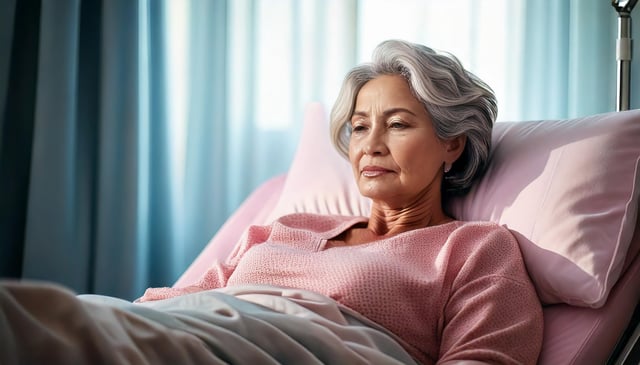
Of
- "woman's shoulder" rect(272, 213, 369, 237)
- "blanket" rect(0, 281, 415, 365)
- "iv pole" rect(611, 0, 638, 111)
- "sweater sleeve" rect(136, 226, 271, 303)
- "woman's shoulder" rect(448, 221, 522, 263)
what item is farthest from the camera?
"iv pole" rect(611, 0, 638, 111)

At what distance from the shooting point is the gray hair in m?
1.77

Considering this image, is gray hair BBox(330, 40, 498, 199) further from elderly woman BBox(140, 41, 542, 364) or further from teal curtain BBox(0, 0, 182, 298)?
teal curtain BBox(0, 0, 182, 298)

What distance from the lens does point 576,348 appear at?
4.75 feet

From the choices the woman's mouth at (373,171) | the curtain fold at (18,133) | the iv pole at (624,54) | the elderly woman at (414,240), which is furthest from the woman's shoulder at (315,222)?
the curtain fold at (18,133)

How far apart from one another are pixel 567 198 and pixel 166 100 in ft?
6.56

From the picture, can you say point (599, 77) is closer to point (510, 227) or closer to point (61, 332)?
point (510, 227)

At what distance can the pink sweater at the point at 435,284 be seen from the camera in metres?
1.43

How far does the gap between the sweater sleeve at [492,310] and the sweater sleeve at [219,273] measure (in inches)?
20.6

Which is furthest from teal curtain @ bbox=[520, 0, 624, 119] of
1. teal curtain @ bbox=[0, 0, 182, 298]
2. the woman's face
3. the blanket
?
the blanket

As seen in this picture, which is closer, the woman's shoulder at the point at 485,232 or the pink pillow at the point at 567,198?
the pink pillow at the point at 567,198

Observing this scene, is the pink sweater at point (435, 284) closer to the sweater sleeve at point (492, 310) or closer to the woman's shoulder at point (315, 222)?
the sweater sleeve at point (492, 310)

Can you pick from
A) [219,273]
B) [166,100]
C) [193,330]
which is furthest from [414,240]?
[166,100]

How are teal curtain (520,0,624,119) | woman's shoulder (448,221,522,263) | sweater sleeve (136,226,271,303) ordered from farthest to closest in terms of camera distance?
1. teal curtain (520,0,624,119)
2. sweater sleeve (136,226,271,303)
3. woman's shoulder (448,221,522,263)

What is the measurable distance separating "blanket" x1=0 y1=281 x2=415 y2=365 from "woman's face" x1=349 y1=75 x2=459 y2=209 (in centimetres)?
42
